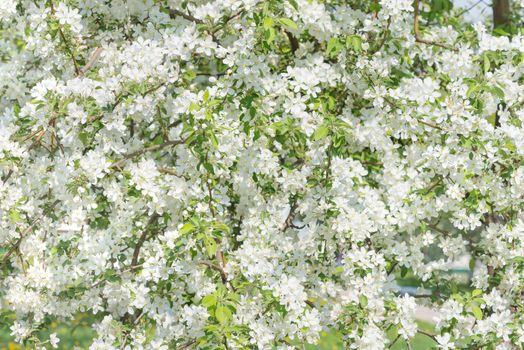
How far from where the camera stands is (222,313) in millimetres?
3318

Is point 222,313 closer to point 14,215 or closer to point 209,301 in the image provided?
point 209,301

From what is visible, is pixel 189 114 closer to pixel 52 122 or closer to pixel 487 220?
pixel 52 122

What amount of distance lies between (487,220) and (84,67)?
2.66 metres

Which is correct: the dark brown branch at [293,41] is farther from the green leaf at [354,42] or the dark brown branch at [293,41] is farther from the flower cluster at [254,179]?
the green leaf at [354,42]

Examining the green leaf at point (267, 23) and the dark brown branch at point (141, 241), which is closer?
the green leaf at point (267, 23)

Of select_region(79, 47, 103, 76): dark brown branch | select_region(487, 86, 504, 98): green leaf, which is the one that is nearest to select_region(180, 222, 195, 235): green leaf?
select_region(79, 47, 103, 76): dark brown branch

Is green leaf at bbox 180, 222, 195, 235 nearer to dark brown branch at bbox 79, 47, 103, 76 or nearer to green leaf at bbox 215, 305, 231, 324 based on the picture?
green leaf at bbox 215, 305, 231, 324

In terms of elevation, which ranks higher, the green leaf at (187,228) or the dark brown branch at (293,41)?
the dark brown branch at (293,41)

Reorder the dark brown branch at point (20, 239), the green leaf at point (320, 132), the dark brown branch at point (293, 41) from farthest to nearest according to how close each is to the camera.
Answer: the dark brown branch at point (293, 41)
the dark brown branch at point (20, 239)
the green leaf at point (320, 132)

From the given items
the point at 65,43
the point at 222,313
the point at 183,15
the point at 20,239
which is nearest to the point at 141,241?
the point at 20,239

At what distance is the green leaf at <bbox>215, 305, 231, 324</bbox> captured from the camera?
3.31m

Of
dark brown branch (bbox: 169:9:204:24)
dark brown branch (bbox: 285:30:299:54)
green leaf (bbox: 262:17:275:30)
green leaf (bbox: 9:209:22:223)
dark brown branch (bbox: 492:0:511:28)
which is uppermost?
green leaf (bbox: 262:17:275:30)

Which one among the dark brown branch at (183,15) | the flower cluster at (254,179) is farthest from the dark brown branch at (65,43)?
the dark brown branch at (183,15)

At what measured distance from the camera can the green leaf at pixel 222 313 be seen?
3306 mm
